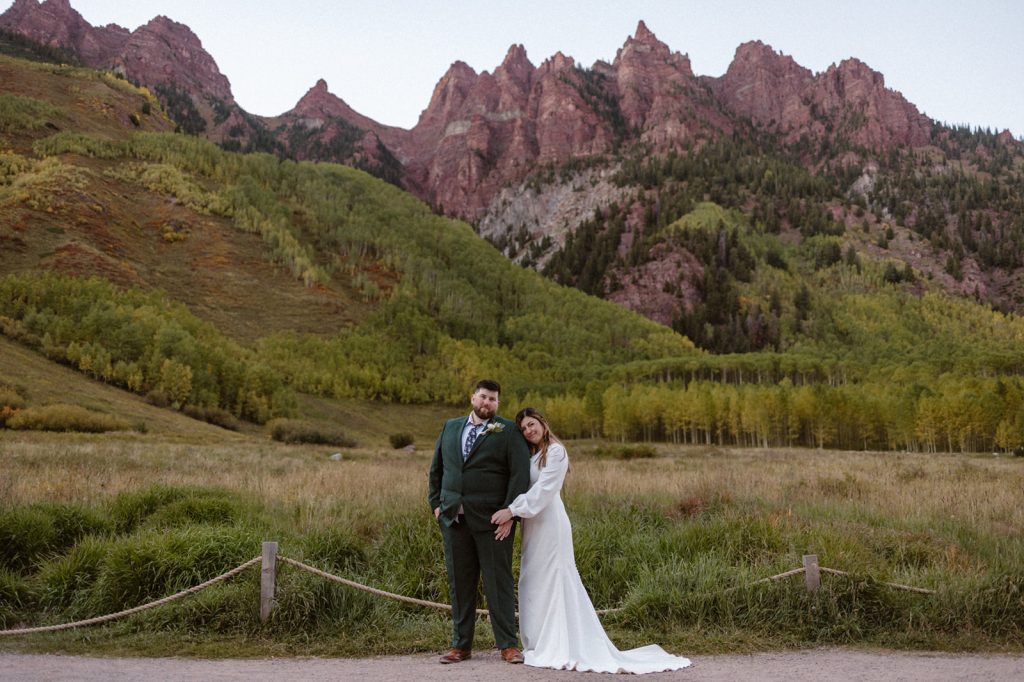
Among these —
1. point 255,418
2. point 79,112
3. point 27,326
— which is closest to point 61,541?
point 255,418

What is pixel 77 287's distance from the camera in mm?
73125

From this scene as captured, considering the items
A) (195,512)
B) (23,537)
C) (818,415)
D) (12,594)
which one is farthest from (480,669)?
(818,415)

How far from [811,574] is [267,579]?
7.02 m

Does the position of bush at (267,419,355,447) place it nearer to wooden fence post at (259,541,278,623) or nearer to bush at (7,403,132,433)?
bush at (7,403,132,433)

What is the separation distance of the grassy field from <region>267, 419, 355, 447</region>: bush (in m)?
42.1

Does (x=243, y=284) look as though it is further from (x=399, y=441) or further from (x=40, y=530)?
(x=40, y=530)

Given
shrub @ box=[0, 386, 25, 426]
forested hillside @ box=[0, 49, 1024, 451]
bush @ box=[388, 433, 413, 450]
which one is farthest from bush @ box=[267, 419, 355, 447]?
shrub @ box=[0, 386, 25, 426]

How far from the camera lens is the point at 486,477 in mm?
7332

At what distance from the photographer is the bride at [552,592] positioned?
23.3 feet

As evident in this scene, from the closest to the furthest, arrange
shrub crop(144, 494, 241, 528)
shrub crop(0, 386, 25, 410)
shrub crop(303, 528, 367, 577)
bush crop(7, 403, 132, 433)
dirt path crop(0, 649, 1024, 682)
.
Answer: dirt path crop(0, 649, 1024, 682), shrub crop(303, 528, 367, 577), shrub crop(144, 494, 241, 528), bush crop(7, 403, 132, 433), shrub crop(0, 386, 25, 410)

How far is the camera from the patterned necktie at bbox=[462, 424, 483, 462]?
747 cm

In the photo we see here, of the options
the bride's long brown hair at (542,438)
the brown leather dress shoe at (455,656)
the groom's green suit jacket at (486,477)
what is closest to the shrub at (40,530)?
the brown leather dress shoe at (455,656)

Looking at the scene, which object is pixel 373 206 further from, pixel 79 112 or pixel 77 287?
pixel 77 287

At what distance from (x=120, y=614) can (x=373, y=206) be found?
15434 centimetres
